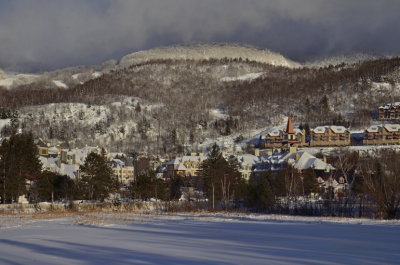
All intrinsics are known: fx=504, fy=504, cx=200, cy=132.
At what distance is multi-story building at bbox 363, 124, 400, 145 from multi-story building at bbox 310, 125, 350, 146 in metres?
6.75

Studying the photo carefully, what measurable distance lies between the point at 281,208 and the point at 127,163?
12247cm

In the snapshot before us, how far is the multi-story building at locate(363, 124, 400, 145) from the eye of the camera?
15738 cm

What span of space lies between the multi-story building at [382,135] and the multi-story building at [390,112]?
34.4 meters

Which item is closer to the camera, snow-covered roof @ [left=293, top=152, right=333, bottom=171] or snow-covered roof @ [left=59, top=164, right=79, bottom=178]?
snow-covered roof @ [left=59, top=164, right=79, bottom=178]

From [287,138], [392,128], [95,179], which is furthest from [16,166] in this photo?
[392,128]

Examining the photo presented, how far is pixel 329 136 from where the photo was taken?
166 meters

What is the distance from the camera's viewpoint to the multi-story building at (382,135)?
516ft

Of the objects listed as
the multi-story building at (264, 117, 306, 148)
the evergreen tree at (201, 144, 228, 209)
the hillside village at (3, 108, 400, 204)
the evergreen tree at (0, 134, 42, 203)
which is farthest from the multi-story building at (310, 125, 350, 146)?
the evergreen tree at (0, 134, 42, 203)

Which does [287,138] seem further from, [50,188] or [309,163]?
[50,188]

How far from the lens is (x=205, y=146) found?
19700cm

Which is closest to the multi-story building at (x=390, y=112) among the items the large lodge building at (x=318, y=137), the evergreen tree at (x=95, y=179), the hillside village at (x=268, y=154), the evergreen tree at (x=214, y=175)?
the hillside village at (x=268, y=154)

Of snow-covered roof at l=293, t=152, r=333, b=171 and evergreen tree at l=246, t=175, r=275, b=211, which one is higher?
snow-covered roof at l=293, t=152, r=333, b=171

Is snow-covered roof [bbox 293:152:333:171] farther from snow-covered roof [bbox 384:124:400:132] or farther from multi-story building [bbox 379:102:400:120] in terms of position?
multi-story building [bbox 379:102:400:120]

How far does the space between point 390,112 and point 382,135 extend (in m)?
42.5
